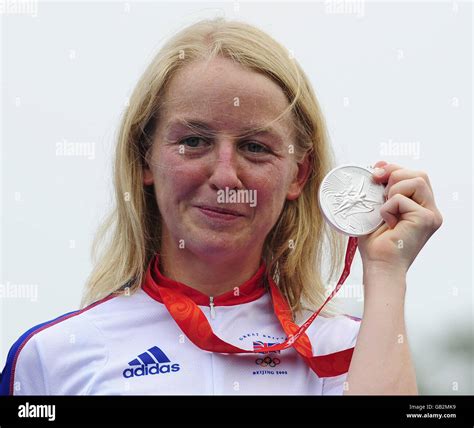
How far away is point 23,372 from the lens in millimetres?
4148

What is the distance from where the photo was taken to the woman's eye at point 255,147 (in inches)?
163

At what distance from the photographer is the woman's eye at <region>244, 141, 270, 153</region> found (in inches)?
163

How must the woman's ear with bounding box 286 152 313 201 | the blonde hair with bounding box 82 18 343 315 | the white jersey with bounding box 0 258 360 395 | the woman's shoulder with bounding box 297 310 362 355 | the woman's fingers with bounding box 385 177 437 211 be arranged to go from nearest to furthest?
the woman's fingers with bounding box 385 177 437 211 < the white jersey with bounding box 0 258 360 395 < the woman's shoulder with bounding box 297 310 362 355 < the blonde hair with bounding box 82 18 343 315 < the woman's ear with bounding box 286 152 313 201

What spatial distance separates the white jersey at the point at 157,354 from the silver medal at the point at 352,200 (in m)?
0.55

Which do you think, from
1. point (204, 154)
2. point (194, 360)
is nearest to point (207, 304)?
point (194, 360)

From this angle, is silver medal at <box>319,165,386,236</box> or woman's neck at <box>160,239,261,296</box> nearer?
silver medal at <box>319,165,386,236</box>

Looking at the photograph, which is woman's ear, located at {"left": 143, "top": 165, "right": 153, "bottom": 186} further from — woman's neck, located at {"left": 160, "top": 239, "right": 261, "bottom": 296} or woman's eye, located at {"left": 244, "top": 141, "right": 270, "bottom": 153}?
woman's eye, located at {"left": 244, "top": 141, "right": 270, "bottom": 153}

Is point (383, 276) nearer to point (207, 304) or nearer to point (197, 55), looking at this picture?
point (207, 304)

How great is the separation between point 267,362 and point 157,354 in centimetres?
47

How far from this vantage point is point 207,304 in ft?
14.3

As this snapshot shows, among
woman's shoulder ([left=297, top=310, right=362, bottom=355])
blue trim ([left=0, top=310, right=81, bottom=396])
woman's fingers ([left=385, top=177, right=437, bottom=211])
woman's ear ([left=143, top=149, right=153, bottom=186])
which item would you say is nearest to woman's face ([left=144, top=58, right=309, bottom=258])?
woman's ear ([left=143, top=149, right=153, bottom=186])

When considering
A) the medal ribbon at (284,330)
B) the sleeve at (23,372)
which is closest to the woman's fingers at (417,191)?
the medal ribbon at (284,330)

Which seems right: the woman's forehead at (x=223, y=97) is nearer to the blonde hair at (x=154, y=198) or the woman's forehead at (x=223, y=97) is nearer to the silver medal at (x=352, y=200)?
the blonde hair at (x=154, y=198)

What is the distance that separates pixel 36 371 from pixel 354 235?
1.48 m
